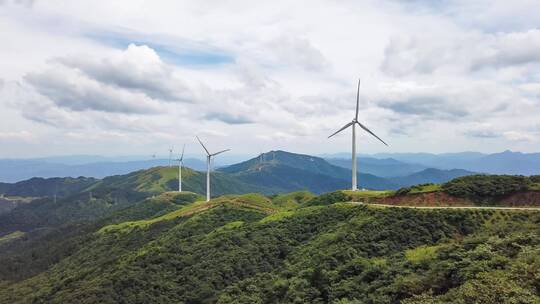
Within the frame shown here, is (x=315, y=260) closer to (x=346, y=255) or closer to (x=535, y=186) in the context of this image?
(x=346, y=255)

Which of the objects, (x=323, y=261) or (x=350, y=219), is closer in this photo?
(x=323, y=261)

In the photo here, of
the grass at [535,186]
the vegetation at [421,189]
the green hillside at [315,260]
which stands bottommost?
the green hillside at [315,260]

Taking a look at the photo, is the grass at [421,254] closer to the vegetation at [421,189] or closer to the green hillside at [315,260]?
the green hillside at [315,260]

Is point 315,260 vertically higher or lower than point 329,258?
lower

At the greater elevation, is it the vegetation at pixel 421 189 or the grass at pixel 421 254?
the vegetation at pixel 421 189

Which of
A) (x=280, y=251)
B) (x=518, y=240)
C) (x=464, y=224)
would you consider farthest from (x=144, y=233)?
(x=518, y=240)

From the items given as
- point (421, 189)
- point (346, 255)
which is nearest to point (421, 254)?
point (346, 255)

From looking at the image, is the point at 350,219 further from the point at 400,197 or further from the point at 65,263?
the point at 65,263

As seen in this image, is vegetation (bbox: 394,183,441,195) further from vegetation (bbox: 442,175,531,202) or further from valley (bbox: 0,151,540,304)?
vegetation (bbox: 442,175,531,202)

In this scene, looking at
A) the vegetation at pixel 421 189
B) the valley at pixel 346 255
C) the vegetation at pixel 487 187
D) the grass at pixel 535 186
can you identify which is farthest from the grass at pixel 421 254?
the grass at pixel 535 186
